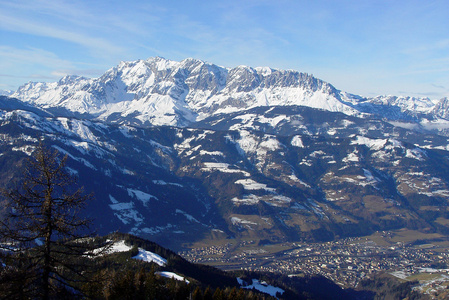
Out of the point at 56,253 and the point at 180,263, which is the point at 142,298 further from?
the point at 180,263

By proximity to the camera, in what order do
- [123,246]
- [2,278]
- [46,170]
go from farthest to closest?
[123,246], [46,170], [2,278]

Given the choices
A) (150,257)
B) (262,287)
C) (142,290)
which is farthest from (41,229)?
(262,287)

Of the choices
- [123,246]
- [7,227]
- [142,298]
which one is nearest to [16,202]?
[7,227]

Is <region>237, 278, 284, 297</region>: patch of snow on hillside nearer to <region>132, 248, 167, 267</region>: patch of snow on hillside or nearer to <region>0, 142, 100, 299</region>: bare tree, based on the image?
<region>132, 248, 167, 267</region>: patch of snow on hillside

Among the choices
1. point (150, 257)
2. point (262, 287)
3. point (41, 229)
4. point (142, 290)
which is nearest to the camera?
point (41, 229)

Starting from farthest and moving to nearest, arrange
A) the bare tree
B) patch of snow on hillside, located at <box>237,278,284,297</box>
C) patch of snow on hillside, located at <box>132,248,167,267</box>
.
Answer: patch of snow on hillside, located at <box>237,278,284,297</box>, patch of snow on hillside, located at <box>132,248,167,267</box>, the bare tree

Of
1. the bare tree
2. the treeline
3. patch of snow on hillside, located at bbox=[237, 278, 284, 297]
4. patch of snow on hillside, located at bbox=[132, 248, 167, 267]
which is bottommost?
patch of snow on hillside, located at bbox=[237, 278, 284, 297]

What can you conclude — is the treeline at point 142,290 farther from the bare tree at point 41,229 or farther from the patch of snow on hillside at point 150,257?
the patch of snow on hillside at point 150,257

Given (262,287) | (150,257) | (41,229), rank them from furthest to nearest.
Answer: (262,287)
(150,257)
(41,229)

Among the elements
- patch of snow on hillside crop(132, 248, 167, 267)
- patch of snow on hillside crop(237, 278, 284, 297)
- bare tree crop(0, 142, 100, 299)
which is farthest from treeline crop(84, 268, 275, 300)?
patch of snow on hillside crop(237, 278, 284, 297)

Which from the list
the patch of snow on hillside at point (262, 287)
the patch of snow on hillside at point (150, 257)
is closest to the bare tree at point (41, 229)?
the patch of snow on hillside at point (150, 257)

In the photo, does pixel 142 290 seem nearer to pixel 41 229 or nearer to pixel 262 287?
pixel 41 229
